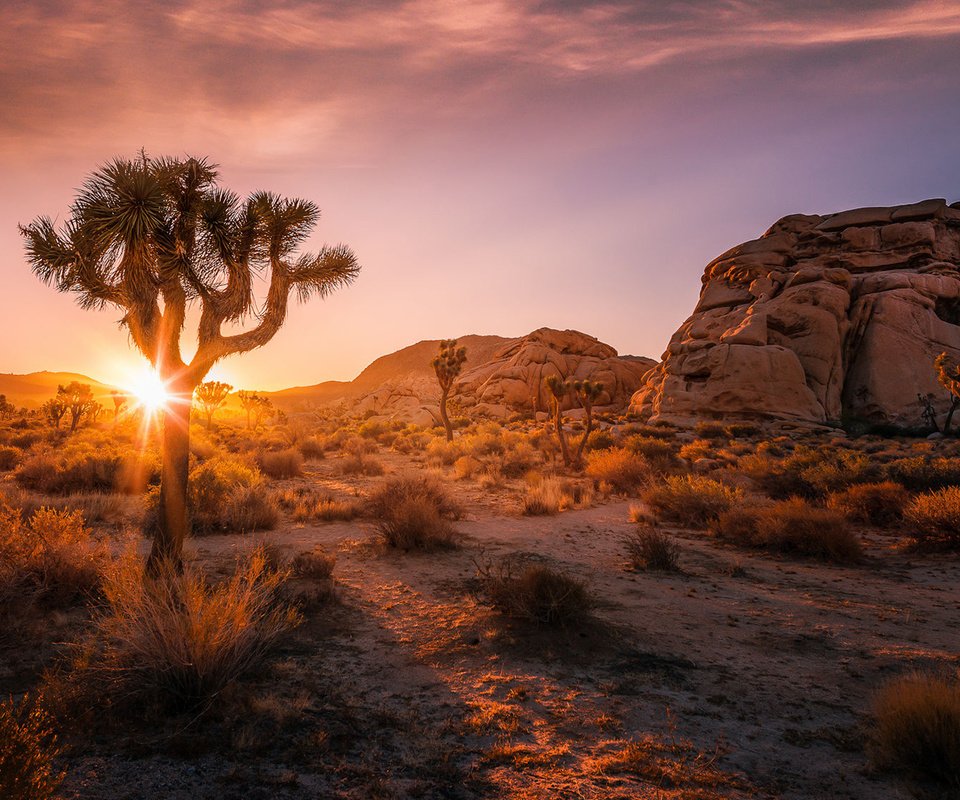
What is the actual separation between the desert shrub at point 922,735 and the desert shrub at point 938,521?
20.9 feet

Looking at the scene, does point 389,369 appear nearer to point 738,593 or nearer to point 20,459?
point 20,459

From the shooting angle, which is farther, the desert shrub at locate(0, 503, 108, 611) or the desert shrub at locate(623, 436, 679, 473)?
the desert shrub at locate(623, 436, 679, 473)

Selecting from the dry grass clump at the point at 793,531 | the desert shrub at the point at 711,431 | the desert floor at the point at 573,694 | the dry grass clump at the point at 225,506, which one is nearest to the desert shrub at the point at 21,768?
the desert floor at the point at 573,694

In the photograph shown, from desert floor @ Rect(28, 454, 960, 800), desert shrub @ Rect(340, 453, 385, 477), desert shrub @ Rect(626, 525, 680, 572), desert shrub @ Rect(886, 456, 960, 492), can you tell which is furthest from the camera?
desert shrub @ Rect(340, 453, 385, 477)

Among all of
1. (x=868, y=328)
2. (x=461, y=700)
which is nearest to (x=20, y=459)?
(x=461, y=700)

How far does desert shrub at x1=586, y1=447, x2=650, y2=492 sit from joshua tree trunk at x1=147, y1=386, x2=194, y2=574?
10.6 metres

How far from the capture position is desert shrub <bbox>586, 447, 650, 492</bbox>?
44.9 ft

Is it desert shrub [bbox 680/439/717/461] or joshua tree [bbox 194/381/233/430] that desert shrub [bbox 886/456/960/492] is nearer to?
desert shrub [bbox 680/439/717/461]

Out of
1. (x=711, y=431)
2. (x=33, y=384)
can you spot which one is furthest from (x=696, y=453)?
(x=33, y=384)

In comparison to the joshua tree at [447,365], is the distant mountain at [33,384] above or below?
above

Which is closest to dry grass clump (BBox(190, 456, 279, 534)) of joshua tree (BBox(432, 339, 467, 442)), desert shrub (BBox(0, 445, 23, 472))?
desert shrub (BBox(0, 445, 23, 472))

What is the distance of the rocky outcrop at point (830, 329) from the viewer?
105 feet

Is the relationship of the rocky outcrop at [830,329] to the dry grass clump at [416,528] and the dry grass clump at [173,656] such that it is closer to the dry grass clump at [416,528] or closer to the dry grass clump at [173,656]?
the dry grass clump at [416,528]

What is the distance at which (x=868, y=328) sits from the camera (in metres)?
35.7
